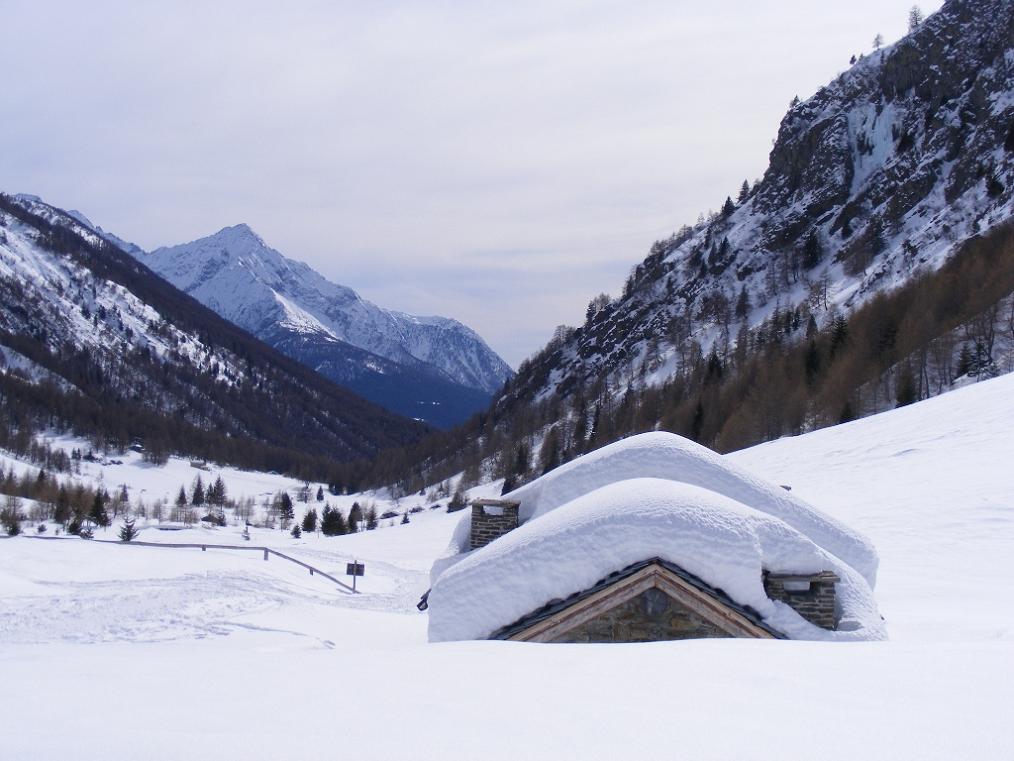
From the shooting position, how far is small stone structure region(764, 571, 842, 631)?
909 cm

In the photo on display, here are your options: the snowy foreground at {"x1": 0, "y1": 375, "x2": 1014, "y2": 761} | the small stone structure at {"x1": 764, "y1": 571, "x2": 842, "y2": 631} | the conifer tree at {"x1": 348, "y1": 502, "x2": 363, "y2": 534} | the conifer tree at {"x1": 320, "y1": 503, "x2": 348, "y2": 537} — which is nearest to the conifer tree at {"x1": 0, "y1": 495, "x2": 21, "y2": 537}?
the conifer tree at {"x1": 320, "y1": 503, "x2": 348, "y2": 537}

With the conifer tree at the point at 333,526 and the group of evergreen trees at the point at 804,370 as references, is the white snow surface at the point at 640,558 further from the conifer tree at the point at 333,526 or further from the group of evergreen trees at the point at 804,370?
the conifer tree at the point at 333,526

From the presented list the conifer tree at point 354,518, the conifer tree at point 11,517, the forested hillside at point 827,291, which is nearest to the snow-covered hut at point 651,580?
the conifer tree at point 11,517

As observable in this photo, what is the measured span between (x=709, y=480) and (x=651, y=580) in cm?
334

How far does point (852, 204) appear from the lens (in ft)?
360

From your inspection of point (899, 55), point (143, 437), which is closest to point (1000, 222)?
point (899, 55)

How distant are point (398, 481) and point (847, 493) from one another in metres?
126

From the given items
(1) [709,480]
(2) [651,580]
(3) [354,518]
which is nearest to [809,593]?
(2) [651,580]

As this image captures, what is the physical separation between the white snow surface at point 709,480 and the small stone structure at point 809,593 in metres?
2.27

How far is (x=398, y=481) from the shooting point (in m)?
148

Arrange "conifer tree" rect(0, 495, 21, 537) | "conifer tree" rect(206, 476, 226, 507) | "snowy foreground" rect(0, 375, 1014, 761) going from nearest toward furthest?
1. "snowy foreground" rect(0, 375, 1014, 761)
2. "conifer tree" rect(0, 495, 21, 537)
3. "conifer tree" rect(206, 476, 226, 507)

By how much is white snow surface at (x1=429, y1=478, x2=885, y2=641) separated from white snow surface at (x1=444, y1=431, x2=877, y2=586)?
A: 6.55ft

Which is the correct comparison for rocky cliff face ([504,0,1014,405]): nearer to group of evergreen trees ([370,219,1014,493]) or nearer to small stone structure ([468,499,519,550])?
group of evergreen trees ([370,219,1014,493])

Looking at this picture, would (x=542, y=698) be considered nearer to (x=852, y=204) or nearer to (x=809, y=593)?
(x=809, y=593)
